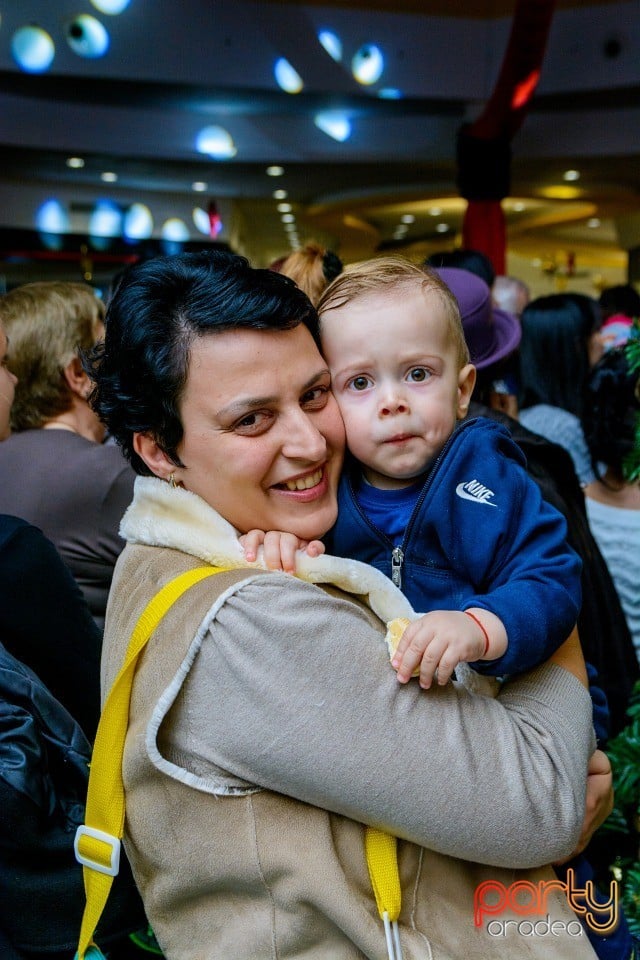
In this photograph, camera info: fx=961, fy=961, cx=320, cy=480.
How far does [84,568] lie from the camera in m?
2.52

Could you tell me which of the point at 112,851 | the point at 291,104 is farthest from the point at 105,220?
the point at 112,851

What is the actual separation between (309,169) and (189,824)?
12.0 metres

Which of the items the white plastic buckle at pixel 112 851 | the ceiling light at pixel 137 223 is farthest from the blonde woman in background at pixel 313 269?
the ceiling light at pixel 137 223

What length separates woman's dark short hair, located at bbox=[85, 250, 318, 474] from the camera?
1237 mm

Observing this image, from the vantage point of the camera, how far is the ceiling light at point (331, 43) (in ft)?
34.3

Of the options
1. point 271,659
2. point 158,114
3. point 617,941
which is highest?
point 158,114

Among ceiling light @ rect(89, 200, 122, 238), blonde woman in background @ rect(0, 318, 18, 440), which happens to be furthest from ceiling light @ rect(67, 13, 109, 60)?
blonde woman in background @ rect(0, 318, 18, 440)

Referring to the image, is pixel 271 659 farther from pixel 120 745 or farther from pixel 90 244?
pixel 90 244

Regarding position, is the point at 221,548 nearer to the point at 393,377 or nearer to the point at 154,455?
the point at 154,455

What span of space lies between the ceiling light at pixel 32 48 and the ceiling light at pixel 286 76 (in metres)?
2.37

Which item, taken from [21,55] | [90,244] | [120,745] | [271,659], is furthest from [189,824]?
[90,244]

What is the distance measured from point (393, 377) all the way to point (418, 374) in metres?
0.05

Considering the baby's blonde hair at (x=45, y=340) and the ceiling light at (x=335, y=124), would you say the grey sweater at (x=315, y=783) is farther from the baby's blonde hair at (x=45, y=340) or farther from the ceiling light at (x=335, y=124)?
the ceiling light at (x=335, y=124)

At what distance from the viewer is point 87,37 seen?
32.4 ft
